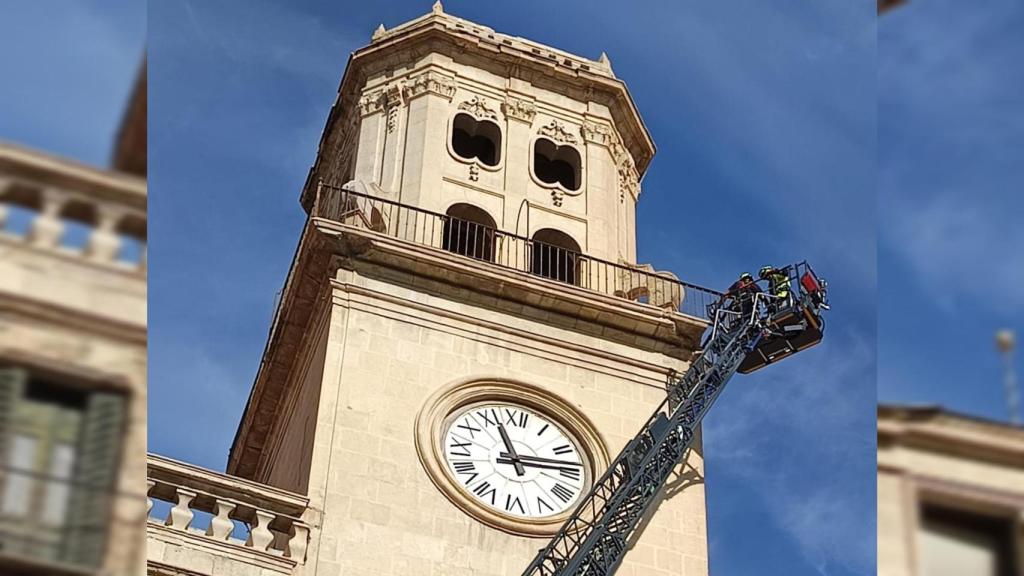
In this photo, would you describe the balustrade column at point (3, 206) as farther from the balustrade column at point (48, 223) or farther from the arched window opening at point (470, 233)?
the arched window opening at point (470, 233)

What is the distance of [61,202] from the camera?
134 centimetres

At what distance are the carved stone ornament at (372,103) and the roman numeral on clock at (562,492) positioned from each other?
12418mm

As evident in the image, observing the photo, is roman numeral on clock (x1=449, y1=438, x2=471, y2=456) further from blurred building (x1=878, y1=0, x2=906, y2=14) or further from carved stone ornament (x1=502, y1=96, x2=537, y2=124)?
blurred building (x1=878, y1=0, x2=906, y2=14)

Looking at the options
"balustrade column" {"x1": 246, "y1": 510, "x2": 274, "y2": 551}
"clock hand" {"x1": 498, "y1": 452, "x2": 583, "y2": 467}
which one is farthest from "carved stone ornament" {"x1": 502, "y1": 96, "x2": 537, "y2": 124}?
"balustrade column" {"x1": 246, "y1": 510, "x2": 274, "y2": 551}

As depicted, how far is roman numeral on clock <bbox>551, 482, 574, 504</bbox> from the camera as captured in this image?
91.6ft

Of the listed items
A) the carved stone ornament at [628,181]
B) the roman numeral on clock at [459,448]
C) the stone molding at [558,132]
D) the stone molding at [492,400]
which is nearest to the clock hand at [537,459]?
the stone molding at [492,400]

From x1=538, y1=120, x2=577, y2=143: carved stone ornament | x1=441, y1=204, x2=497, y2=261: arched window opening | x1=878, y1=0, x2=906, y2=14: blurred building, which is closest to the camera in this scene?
x1=878, y1=0, x2=906, y2=14: blurred building

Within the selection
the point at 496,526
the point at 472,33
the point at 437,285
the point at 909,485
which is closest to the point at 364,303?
the point at 437,285

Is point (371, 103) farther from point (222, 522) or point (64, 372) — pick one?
point (64, 372)

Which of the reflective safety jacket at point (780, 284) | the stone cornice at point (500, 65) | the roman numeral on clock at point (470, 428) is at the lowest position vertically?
the roman numeral on clock at point (470, 428)

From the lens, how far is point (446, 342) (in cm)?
2958

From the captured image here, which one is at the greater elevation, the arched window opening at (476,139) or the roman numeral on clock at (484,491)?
the arched window opening at (476,139)

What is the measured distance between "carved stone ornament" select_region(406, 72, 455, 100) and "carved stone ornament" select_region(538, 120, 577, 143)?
2421mm

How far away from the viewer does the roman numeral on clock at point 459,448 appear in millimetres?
27812
